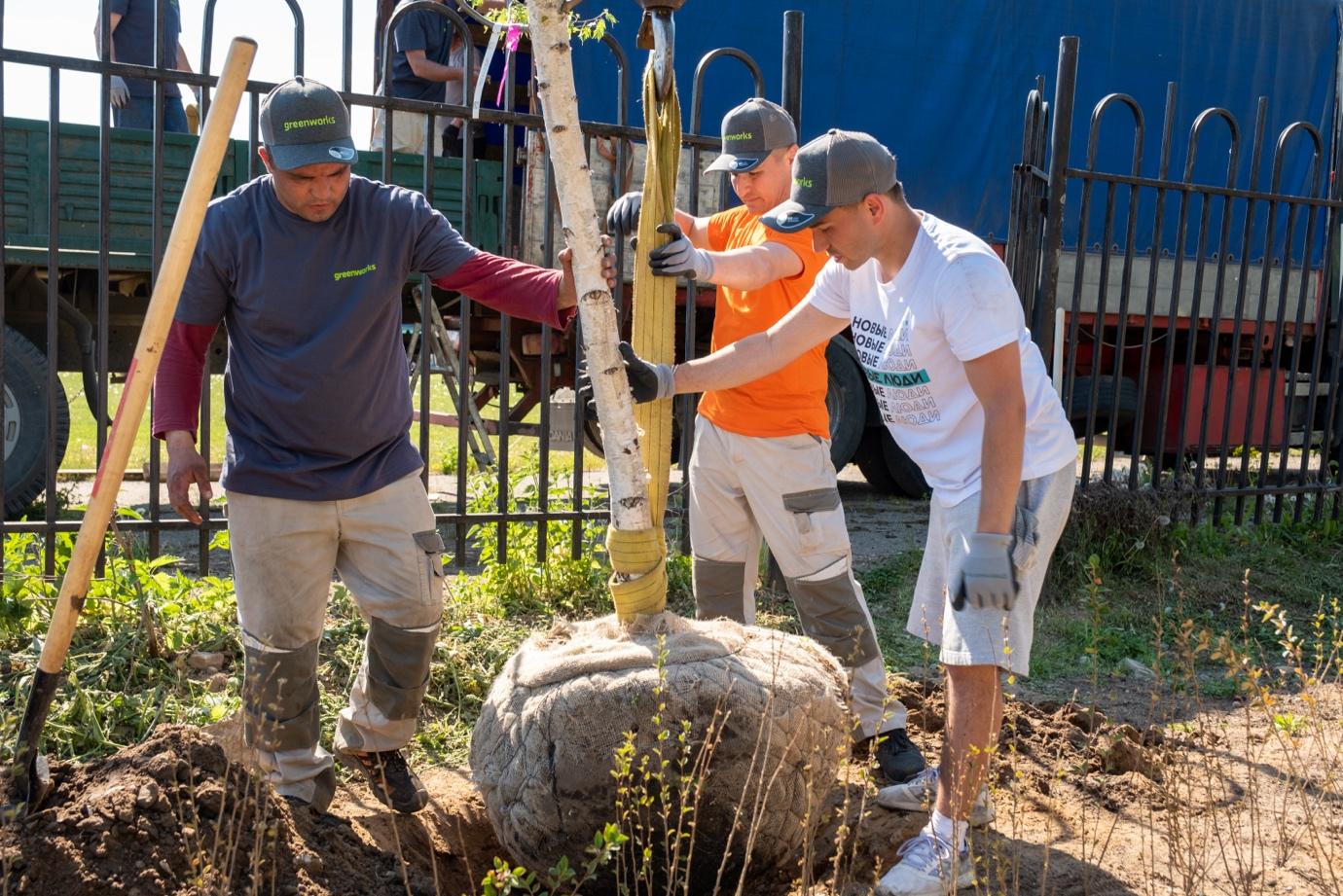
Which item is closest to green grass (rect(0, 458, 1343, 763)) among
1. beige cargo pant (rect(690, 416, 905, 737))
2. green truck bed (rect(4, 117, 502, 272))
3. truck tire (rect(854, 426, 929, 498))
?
beige cargo pant (rect(690, 416, 905, 737))

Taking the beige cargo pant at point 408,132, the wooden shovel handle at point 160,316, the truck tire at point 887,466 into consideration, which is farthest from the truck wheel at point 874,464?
the wooden shovel handle at point 160,316

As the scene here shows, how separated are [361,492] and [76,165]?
415cm

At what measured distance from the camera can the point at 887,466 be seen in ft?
31.1

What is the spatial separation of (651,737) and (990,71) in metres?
8.13

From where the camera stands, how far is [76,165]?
6.50 m

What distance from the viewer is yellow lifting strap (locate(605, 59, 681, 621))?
3.26 metres

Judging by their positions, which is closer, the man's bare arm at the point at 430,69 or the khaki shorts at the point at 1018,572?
the khaki shorts at the point at 1018,572

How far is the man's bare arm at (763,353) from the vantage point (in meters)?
3.65

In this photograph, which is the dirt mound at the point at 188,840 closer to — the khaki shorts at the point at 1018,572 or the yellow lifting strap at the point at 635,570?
the yellow lifting strap at the point at 635,570

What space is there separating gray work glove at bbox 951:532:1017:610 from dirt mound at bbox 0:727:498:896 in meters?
1.31

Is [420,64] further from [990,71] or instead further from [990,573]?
[990,573]

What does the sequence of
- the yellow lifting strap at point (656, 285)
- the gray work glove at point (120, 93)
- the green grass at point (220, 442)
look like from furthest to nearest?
the green grass at point (220, 442), the gray work glove at point (120, 93), the yellow lifting strap at point (656, 285)

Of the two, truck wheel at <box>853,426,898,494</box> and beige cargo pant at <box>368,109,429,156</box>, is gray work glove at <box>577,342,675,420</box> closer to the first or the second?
beige cargo pant at <box>368,109,429,156</box>

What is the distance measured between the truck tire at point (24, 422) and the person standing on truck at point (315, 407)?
11.8 ft
